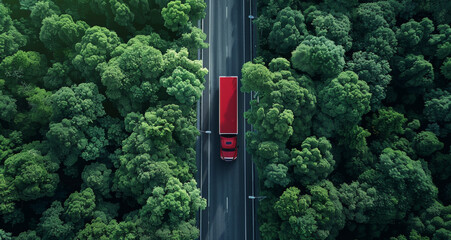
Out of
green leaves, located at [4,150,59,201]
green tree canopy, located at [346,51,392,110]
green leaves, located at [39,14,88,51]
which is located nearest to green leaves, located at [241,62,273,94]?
green tree canopy, located at [346,51,392,110]

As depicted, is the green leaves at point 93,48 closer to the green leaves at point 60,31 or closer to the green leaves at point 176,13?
the green leaves at point 60,31

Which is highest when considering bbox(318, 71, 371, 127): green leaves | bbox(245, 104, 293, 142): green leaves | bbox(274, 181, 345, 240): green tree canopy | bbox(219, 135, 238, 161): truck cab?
bbox(318, 71, 371, 127): green leaves

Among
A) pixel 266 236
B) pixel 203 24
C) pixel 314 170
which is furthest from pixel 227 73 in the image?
pixel 266 236

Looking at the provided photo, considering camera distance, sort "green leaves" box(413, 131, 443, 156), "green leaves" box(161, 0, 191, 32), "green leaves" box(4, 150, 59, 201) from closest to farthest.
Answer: "green leaves" box(4, 150, 59, 201) → "green leaves" box(161, 0, 191, 32) → "green leaves" box(413, 131, 443, 156)

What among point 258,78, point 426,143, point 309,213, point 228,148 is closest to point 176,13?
point 258,78

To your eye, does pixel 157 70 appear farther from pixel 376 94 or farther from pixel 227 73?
pixel 376 94

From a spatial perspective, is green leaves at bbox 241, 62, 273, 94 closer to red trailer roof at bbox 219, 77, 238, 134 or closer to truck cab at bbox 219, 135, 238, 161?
red trailer roof at bbox 219, 77, 238, 134
